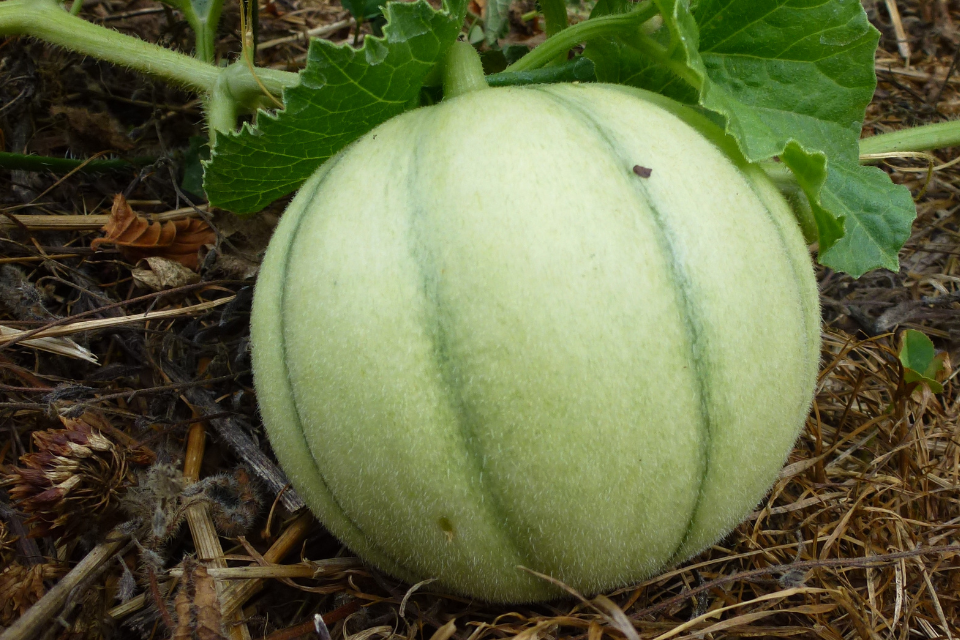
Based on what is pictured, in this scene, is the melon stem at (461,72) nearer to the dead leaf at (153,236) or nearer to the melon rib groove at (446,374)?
the melon rib groove at (446,374)

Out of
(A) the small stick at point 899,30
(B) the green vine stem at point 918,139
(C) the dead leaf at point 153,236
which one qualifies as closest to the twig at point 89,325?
(C) the dead leaf at point 153,236

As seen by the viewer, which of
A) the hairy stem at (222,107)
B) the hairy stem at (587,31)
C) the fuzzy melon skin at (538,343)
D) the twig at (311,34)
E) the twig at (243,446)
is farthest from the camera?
the twig at (311,34)

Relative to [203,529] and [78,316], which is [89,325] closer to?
[78,316]

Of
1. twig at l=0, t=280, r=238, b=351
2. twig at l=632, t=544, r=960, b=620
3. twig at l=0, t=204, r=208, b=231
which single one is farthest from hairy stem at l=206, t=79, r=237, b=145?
twig at l=632, t=544, r=960, b=620

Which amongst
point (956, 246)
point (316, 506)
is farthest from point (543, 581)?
point (956, 246)

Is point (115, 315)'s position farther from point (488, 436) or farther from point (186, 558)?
point (488, 436)
